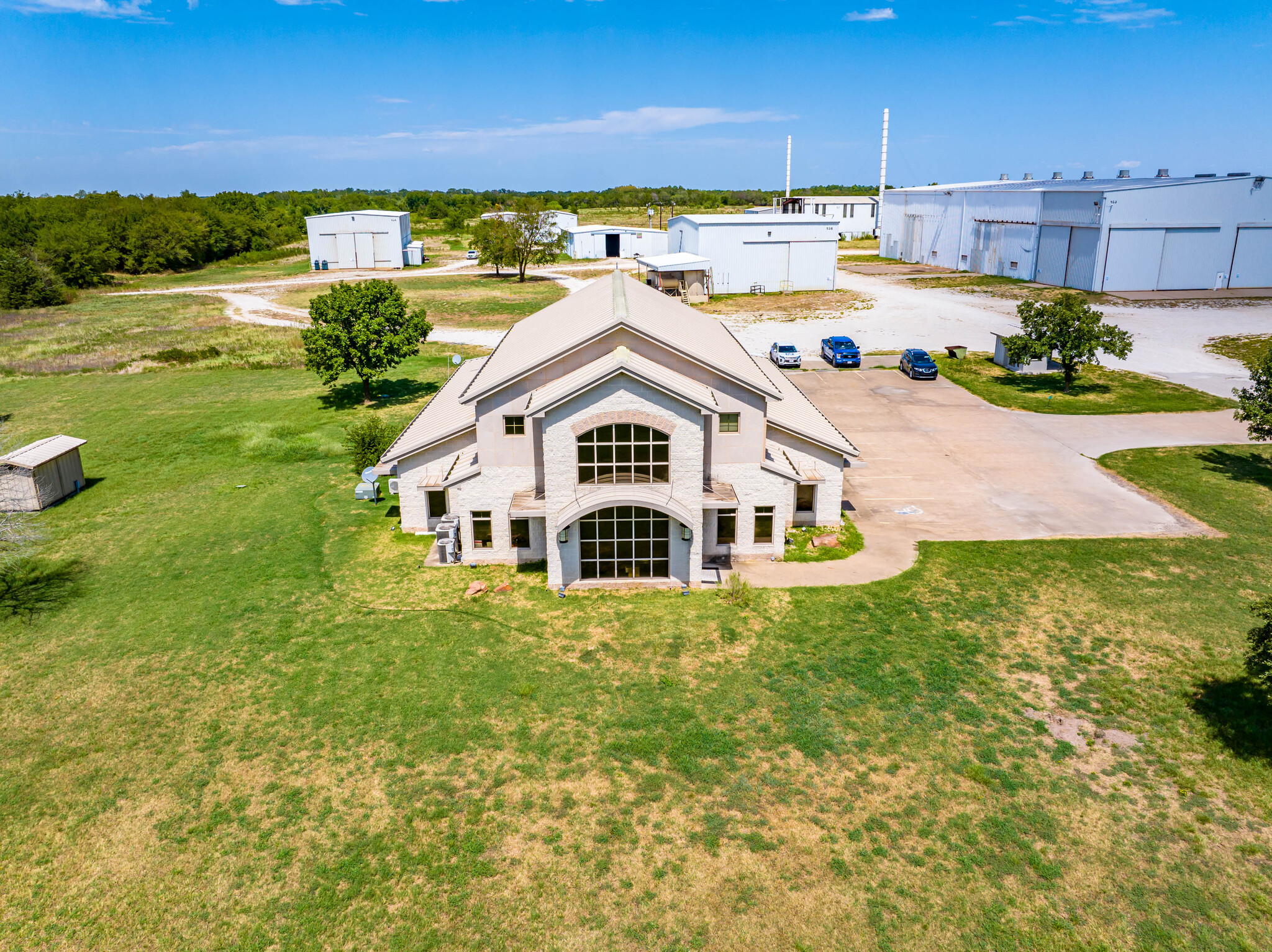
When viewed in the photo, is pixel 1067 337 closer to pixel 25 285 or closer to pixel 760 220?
pixel 760 220

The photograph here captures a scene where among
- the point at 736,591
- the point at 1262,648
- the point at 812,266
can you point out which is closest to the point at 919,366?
the point at 736,591

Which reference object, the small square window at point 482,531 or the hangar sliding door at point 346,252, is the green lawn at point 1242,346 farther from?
the hangar sliding door at point 346,252

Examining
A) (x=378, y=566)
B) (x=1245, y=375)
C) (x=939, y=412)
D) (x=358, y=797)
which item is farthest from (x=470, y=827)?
(x=1245, y=375)

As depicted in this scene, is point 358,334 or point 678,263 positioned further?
point 678,263

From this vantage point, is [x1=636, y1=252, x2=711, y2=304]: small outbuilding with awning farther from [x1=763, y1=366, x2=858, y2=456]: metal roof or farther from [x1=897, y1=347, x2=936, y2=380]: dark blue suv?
[x1=763, y1=366, x2=858, y2=456]: metal roof

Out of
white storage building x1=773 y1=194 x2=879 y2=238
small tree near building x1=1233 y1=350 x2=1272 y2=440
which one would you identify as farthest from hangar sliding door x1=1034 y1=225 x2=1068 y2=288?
white storage building x1=773 y1=194 x2=879 y2=238

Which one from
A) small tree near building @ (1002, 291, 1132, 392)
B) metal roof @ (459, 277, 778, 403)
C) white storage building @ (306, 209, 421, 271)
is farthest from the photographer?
white storage building @ (306, 209, 421, 271)

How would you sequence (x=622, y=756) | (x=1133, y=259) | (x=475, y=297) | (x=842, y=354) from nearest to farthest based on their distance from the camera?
1. (x=622, y=756)
2. (x=842, y=354)
3. (x=1133, y=259)
4. (x=475, y=297)

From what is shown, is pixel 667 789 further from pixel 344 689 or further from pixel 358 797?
pixel 344 689

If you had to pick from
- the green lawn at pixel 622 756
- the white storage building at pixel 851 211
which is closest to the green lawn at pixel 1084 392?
the green lawn at pixel 622 756
